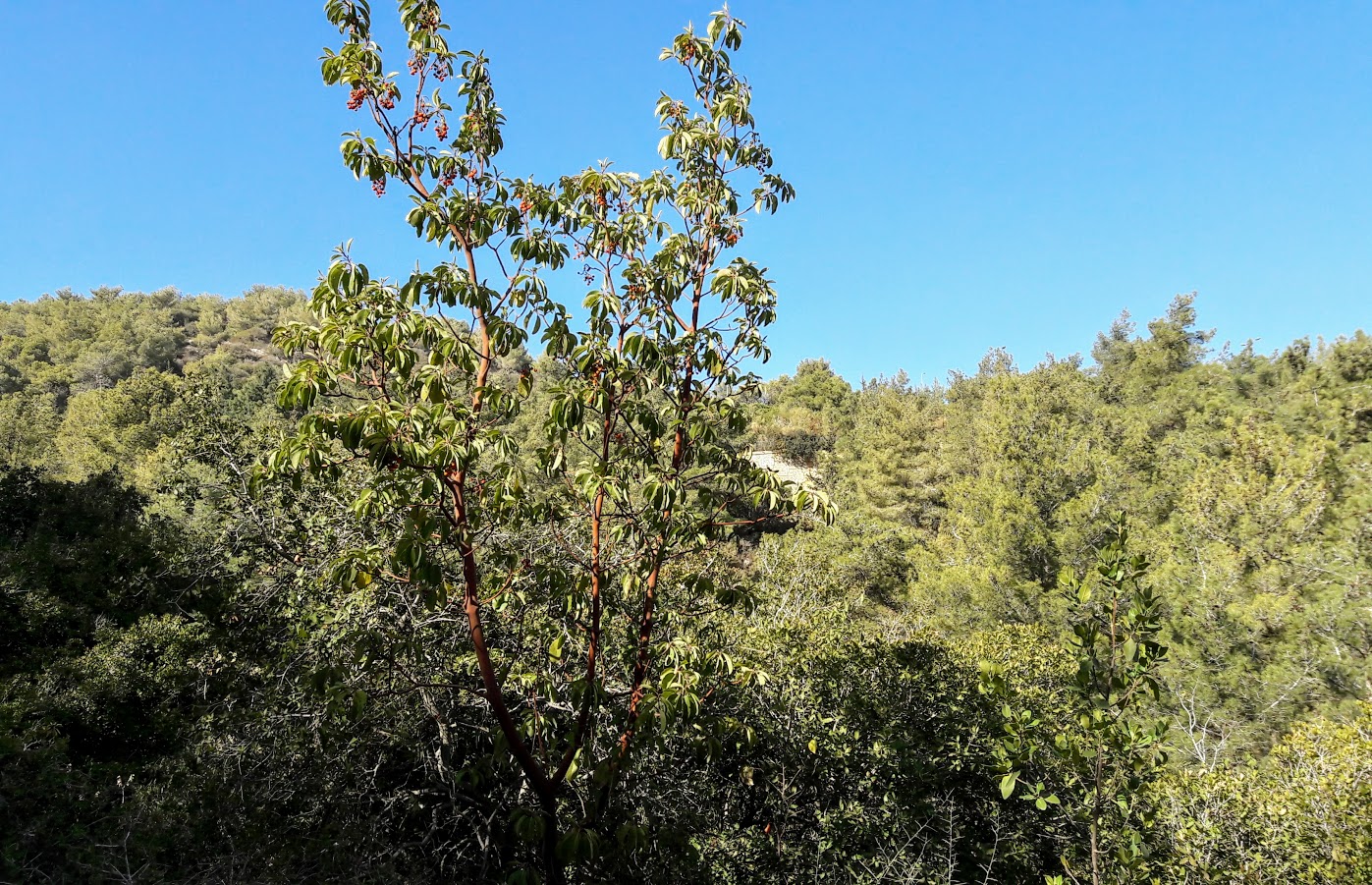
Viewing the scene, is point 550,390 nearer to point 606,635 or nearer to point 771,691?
point 606,635

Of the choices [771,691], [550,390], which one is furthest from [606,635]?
[771,691]

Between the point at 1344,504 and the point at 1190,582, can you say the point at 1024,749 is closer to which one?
the point at 1190,582

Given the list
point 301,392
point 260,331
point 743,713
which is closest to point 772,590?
point 743,713

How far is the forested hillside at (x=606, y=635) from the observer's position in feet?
7.85

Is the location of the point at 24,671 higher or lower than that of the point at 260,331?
lower

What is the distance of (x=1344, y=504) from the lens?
38.4 ft

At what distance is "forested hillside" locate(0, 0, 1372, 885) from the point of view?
94.2 inches

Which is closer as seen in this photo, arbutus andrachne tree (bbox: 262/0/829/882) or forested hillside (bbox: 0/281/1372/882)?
arbutus andrachne tree (bbox: 262/0/829/882)


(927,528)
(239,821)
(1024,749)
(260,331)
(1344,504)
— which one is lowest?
(239,821)

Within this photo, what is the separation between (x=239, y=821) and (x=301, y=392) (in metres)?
4.14

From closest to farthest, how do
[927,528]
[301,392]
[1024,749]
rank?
[301,392], [1024,749], [927,528]

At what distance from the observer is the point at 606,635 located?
3.31m

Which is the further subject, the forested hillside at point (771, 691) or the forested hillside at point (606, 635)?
the forested hillside at point (771, 691)

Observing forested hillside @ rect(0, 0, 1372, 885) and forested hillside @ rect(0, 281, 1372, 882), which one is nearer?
forested hillside @ rect(0, 0, 1372, 885)
